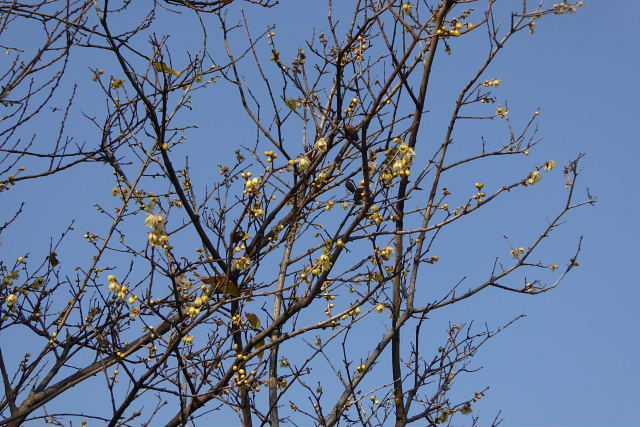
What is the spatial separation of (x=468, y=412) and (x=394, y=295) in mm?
1011

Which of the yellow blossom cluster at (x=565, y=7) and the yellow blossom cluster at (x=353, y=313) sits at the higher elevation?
the yellow blossom cluster at (x=565, y=7)

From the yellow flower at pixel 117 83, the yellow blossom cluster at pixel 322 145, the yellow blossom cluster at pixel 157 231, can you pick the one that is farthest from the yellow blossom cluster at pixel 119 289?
the yellow flower at pixel 117 83

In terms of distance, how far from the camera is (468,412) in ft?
16.8

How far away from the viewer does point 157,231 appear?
337 cm

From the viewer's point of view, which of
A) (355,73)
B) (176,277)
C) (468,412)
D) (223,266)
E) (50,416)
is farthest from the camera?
(468,412)

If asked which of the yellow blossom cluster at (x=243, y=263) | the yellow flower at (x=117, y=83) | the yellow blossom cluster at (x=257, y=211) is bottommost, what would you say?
the yellow blossom cluster at (x=243, y=263)

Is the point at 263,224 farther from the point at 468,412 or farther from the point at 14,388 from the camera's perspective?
the point at 468,412

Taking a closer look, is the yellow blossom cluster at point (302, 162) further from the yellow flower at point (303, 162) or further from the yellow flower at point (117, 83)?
the yellow flower at point (117, 83)

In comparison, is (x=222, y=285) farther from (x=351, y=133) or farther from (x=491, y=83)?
(x=491, y=83)

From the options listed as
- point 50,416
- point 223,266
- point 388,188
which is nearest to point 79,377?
point 50,416

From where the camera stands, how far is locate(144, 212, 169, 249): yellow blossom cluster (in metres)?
3.32

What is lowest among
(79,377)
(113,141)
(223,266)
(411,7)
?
(79,377)

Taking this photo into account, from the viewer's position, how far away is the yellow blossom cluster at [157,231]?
3.32m

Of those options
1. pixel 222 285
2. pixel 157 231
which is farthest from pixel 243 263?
pixel 157 231
